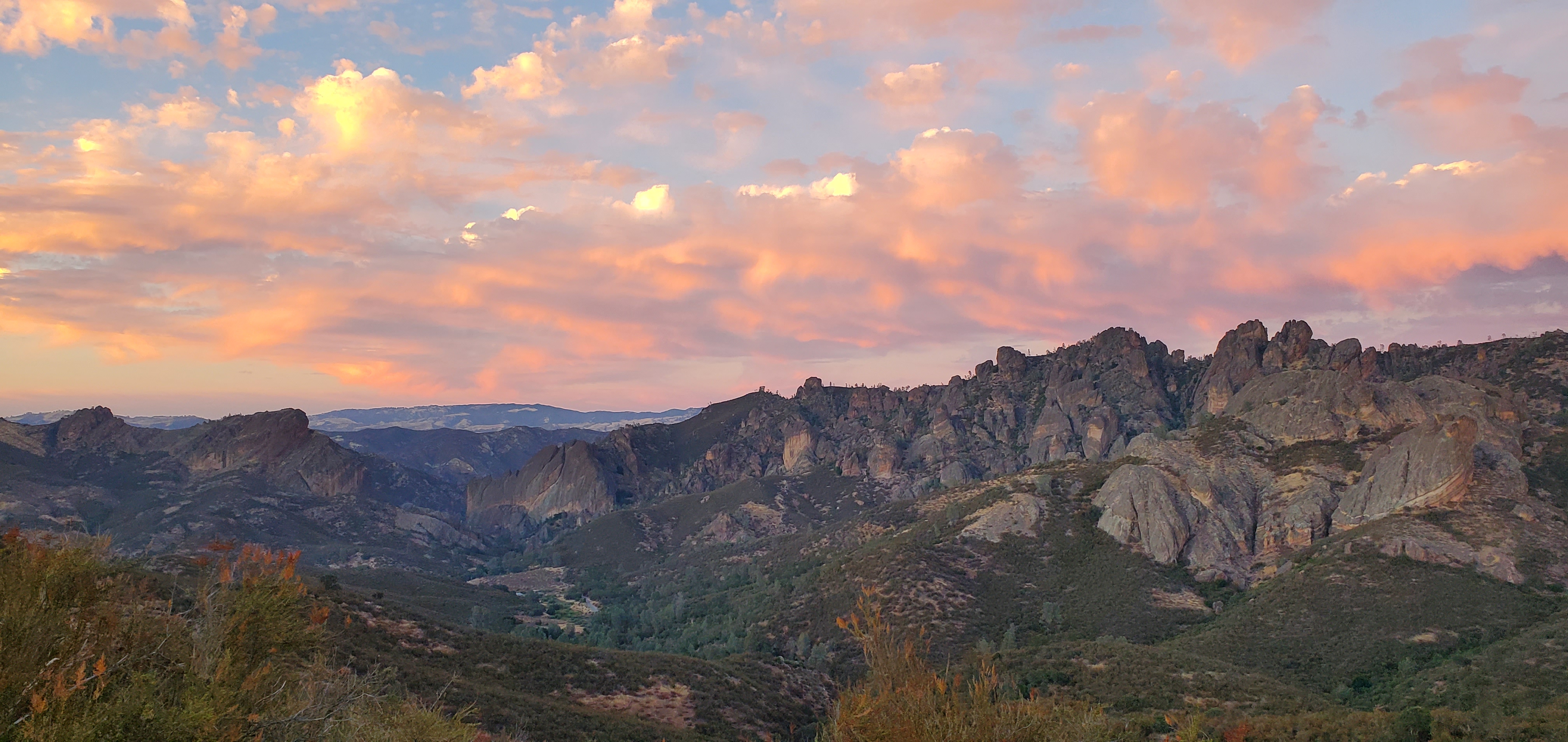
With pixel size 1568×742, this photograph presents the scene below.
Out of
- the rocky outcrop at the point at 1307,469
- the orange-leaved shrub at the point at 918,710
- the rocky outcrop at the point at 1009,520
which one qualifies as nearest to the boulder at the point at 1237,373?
the rocky outcrop at the point at 1307,469

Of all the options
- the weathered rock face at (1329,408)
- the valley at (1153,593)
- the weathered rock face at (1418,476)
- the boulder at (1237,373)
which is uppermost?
the boulder at (1237,373)

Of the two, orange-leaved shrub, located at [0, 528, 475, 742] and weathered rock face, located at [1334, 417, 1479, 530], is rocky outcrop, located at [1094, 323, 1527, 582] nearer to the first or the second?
weathered rock face, located at [1334, 417, 1479, 530]

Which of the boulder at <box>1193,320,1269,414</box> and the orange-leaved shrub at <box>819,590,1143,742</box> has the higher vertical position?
the boulder at <box>1193,320,1269,414</box>

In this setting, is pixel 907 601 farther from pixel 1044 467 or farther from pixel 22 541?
pixel 22 541

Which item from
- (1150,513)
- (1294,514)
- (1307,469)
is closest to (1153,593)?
(1150,513)

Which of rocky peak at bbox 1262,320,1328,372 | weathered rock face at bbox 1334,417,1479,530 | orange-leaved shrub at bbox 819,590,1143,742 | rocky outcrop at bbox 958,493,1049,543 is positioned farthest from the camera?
A: rocky peak at bbox 1262,320,1328,372

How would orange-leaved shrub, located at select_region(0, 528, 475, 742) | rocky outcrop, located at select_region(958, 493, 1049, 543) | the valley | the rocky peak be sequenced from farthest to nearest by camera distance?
the rocky peak, rocky outcrop, located at select_region(958, 493, 1049, 543), the valley, orange-leaved shrub, located at select_region(0, 528, 475, 742)

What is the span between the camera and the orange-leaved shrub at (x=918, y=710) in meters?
11.1

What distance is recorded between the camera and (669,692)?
5362 centimetres

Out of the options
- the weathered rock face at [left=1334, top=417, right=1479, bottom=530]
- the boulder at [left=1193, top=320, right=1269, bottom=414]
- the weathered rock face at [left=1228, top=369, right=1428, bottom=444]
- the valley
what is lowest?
the valley

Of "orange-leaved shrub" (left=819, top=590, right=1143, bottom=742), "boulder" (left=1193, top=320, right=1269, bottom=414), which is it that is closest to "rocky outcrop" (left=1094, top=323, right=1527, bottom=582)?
"boulder" (left=1193, top=320, right=1269, bottom=414)

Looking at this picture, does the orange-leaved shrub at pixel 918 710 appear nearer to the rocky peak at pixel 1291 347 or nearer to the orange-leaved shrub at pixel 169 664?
the orange-leaved shrub at pixel 169 664

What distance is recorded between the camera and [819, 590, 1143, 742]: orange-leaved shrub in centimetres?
1109

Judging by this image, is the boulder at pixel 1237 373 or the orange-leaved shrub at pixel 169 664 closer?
the orange-leaved shrub at pixel 169 664
